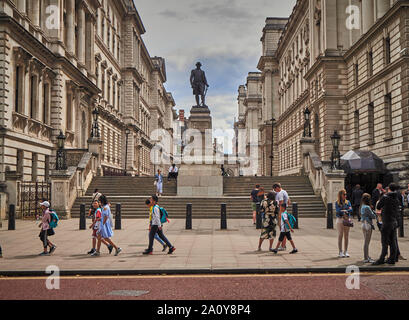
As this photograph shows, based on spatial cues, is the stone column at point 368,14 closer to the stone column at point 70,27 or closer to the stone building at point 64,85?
the stone building at point 64,85

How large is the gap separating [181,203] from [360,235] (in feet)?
35.3

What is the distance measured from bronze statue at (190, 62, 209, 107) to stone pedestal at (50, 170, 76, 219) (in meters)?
10.2

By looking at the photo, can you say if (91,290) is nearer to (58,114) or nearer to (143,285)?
(143,285)

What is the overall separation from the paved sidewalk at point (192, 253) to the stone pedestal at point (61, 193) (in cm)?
472

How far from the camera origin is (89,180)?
28.2 metres

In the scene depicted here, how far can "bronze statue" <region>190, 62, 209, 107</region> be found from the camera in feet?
95.7

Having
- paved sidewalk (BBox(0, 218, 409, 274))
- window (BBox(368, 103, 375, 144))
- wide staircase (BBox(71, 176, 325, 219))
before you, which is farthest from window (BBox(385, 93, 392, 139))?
paved sidewalk (BBox(0, 218, 409, 274))

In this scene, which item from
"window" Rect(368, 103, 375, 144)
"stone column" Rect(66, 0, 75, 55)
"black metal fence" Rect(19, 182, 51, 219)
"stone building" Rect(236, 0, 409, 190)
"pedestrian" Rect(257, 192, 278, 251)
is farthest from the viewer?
"stone column" Rect(66, 0, 75, 55)

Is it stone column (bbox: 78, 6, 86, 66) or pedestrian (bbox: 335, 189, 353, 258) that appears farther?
stone column (bbox: 78, 6, 86, 66)

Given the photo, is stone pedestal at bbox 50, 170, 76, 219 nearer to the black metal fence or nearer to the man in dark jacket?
the black metal fence

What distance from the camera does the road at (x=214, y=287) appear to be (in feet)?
24.3
